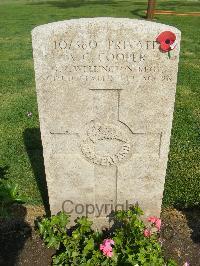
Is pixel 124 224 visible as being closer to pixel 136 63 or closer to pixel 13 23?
pixel 136 63

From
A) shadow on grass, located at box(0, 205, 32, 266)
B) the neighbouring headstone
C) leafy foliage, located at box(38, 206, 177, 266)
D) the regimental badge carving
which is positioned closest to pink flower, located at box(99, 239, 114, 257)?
leafy foliage, located at box(38, 206, 177, 266)

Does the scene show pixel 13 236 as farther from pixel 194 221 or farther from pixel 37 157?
pixel 194 221

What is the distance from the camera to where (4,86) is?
8.22 metres

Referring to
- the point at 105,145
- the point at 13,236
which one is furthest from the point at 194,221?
the point at 13,236

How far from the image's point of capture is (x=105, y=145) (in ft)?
11.0

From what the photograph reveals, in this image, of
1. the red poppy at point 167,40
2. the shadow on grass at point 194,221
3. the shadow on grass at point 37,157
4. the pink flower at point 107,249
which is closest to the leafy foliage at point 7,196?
the shadow on grass at point 37,157

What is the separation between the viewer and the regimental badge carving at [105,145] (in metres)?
3.22

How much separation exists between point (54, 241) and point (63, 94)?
4.91 ft

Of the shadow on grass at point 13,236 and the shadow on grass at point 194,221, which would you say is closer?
the shadow on grass at point 13,236

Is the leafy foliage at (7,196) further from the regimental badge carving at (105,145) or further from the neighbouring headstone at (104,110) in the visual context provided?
the regimental badge carving at (105,145)

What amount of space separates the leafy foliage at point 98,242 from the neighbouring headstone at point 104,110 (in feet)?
0.72

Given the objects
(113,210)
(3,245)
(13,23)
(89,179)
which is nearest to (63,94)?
(89,179)

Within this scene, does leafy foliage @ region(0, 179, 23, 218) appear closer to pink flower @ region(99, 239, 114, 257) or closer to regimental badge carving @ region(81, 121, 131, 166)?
regimental badge carving @ region(81, 121, 131, 166)

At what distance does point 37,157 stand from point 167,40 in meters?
3.17
